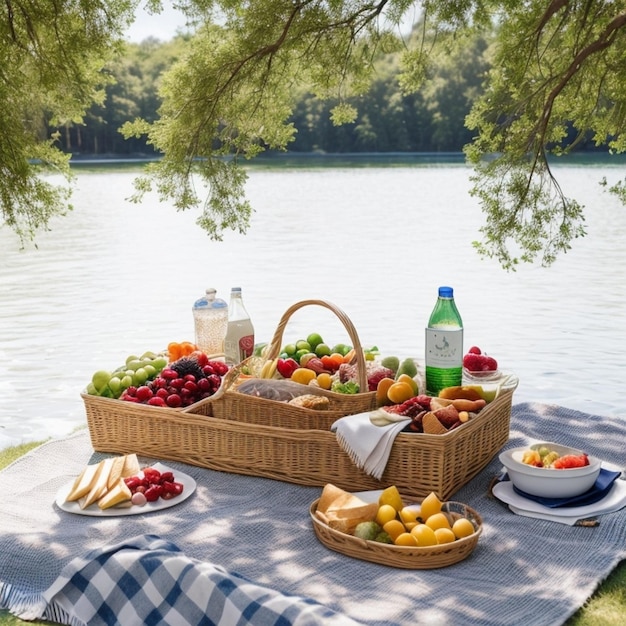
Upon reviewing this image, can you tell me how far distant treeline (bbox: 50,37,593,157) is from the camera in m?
44.7

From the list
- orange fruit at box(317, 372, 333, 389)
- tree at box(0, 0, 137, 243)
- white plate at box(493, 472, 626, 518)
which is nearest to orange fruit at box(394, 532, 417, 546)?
white plate at box(493, 472, 626, 518)

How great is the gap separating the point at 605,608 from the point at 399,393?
1.20 metres

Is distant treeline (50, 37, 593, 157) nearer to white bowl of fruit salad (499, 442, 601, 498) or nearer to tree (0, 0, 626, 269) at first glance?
tree (0, 0, 626, 269)

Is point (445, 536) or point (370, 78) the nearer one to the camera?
point (445, 536)

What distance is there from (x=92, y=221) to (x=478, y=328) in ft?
42.6

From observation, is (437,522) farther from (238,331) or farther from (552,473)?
(238,331)

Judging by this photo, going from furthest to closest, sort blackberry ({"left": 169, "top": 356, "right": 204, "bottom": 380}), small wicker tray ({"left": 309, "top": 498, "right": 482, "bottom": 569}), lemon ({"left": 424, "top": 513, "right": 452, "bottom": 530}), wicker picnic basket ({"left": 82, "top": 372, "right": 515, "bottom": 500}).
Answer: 1. blackberry ({"left": 169, "top": 356, "right": 204, "bottom": 380})
2. wicker picnic basket ({"left": 82, "top": 372, "right": 515, "bottom": 500})
3. lemon ({"left": 424, "top": 513, "right": 452, "bottom": 530})
4. small wicker tray ({"left": 309, "top": 498, "right": 482, "bottom": 569})

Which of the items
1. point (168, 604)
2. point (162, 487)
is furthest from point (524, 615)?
point (162, 487)

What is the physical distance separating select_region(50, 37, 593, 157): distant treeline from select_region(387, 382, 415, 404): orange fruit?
41289 millimetres

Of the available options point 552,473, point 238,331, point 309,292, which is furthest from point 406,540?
point 309,292

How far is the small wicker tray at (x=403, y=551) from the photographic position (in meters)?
2.91

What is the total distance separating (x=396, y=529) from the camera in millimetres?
2996

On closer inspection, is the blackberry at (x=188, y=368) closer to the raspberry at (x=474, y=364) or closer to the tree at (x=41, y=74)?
the tree at (x=41, y=74)

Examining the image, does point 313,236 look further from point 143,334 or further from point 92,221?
point 143,334
